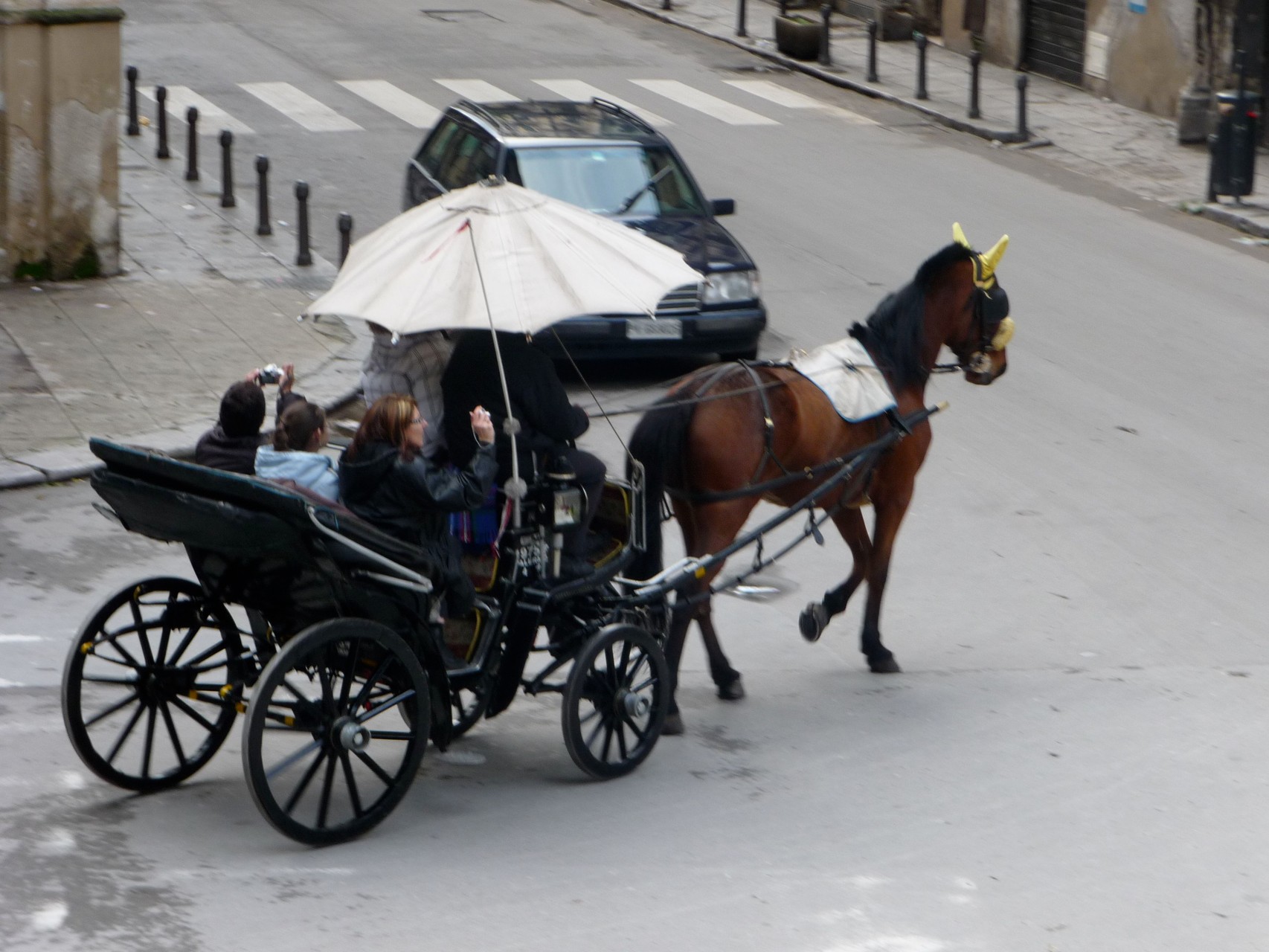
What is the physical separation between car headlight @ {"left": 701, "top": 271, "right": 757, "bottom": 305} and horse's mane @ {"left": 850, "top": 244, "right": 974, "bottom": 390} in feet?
15.3

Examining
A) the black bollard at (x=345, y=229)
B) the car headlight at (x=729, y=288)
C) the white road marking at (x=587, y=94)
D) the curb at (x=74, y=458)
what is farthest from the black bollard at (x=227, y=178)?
the white road marking at (x=587, y=94)

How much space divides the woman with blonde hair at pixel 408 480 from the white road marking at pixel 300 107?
1596 centimetres

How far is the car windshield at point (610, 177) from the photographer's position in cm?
1302

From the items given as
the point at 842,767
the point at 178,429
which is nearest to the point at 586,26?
the point at 178,429

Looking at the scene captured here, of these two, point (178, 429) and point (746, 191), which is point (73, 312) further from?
point (746, 191)

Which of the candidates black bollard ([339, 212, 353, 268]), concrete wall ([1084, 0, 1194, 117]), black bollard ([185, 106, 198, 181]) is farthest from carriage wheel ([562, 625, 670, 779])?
concrete wall ([1084, 0, 1194, 117])

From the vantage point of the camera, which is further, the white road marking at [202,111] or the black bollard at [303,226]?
the white road marking at [202,111]

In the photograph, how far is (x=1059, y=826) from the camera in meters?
6.24

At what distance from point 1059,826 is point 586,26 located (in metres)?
25.8

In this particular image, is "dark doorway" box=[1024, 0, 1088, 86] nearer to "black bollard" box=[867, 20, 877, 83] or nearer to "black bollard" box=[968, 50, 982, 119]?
"black bollard" box=[867, 20, 877, 83]

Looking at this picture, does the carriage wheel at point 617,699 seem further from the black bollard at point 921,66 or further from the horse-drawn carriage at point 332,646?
the black bollard at point 921,66

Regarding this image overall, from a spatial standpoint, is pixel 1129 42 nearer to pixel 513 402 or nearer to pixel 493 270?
pixel 513 402

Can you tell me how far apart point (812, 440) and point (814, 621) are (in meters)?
0.93

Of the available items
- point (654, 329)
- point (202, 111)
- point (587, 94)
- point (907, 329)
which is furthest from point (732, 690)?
point (587, 94)
